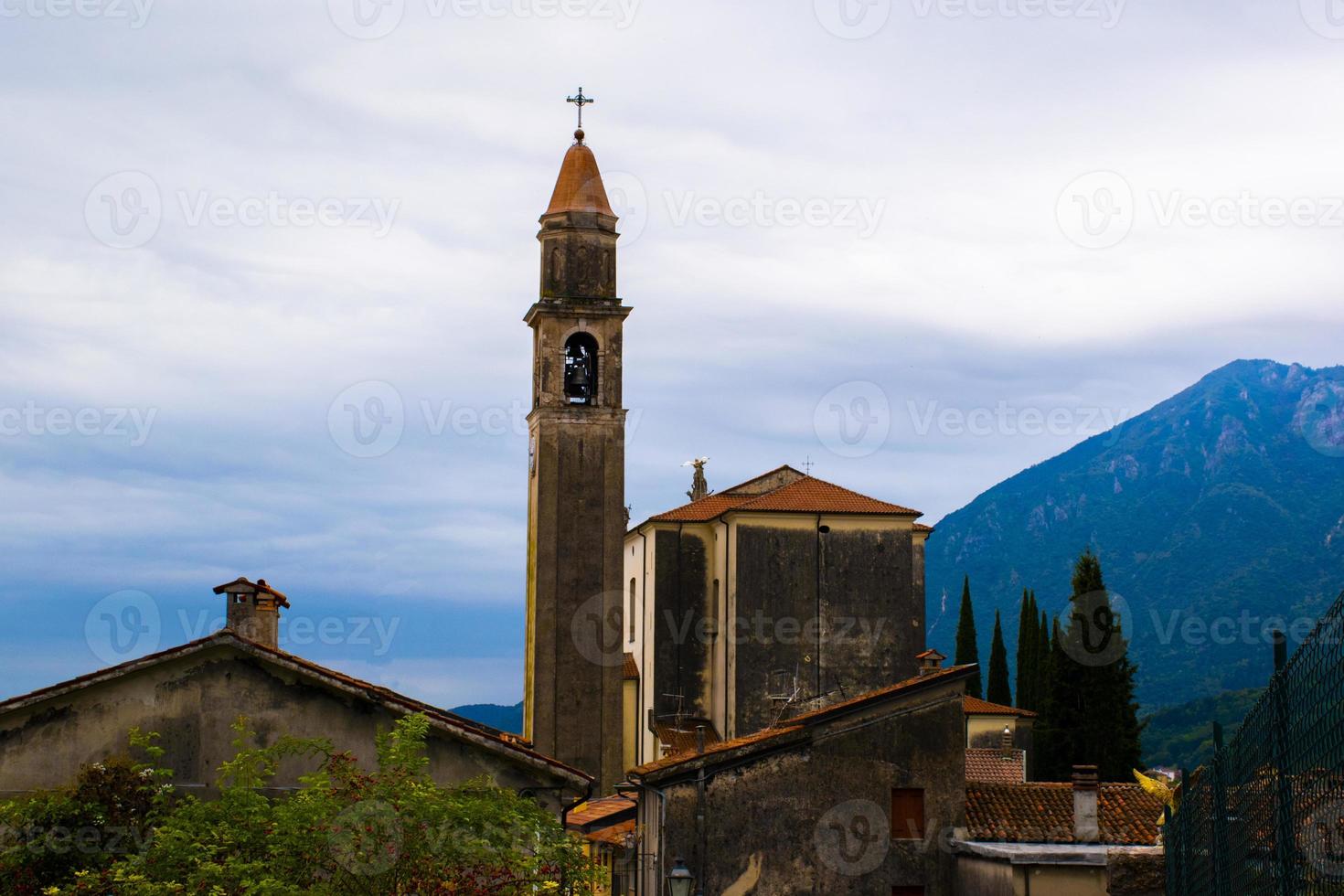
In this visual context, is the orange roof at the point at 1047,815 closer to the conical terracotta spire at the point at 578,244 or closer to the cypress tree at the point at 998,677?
the conical terracotta spire at the point at 578,244

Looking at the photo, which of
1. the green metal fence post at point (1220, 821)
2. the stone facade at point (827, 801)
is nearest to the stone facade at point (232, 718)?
the stone facade at point (827, 801)

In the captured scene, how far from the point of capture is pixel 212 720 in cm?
1961

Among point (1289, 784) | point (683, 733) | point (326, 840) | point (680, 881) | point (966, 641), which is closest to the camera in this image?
point (1289, 784)

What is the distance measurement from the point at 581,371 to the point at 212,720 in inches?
1171

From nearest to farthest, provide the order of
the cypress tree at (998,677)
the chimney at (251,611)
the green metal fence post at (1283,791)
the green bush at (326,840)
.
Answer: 1. the green metal fence post at (1283,791)
2. the green bush at (326,840)
3. the chimney at (251,611)
4. the cypress tree at (998,677)

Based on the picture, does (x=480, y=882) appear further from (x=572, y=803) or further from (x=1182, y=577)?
(x=1182, y=577)

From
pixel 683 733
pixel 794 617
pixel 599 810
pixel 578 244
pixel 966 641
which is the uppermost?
pixel 578 244

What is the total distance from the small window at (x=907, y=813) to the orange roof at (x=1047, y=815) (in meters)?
0.92

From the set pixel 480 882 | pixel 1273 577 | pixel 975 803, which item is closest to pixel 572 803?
pixel 480 882

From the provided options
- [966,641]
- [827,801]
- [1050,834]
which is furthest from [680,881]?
Answer: [966,641]

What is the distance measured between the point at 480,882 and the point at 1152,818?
16167mm

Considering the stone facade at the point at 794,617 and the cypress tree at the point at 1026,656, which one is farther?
the cypress tree at the point at 1026,656

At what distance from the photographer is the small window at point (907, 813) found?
27078mm

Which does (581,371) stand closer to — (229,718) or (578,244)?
(578,244)
